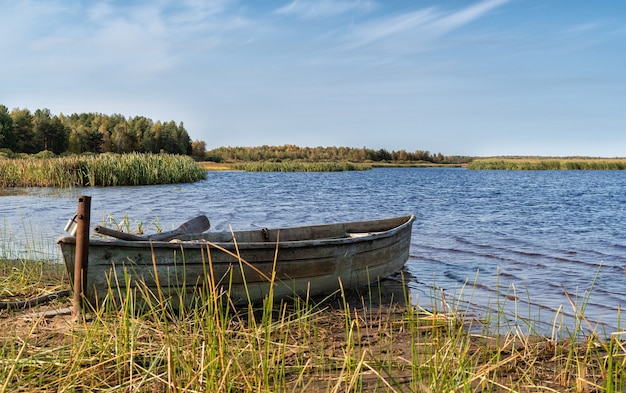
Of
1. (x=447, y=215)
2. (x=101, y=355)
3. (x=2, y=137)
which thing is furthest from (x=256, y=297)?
(x=2, y=137)

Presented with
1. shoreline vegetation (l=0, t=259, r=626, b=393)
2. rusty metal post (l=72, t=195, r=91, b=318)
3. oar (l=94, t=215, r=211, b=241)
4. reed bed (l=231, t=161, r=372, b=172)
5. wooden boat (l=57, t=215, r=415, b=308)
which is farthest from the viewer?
reed bed (l=231, t=161, r=372, b=172)

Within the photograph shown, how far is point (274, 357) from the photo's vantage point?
3387 millimetres

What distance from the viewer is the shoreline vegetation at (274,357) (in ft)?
10.5

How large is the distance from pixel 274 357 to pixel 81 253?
2.57 m

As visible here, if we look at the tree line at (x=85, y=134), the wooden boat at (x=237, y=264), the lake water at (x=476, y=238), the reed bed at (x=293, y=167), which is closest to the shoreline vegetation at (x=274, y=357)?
the wooden boat at (x=237, y=264)

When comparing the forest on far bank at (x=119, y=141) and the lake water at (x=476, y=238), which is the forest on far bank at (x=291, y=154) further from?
the lake water at (x=476, y=238)

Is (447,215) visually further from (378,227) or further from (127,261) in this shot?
(127,261)

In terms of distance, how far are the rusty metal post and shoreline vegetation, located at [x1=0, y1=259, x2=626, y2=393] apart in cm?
25

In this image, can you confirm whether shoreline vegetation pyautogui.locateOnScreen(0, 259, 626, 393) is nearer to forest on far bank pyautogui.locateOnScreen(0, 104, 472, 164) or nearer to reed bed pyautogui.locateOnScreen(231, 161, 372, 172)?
forest on far bank pyautogui.locateOnScreen(0, 104, 472, 164)

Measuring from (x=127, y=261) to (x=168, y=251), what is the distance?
402 mm

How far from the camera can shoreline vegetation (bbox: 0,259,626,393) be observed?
321cm

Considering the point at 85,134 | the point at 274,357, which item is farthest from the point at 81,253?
the point at 85,134

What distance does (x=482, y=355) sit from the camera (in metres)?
4.55

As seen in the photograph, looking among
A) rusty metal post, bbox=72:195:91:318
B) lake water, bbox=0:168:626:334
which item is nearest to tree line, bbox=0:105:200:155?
lake water, bbox=0:168:626:334
